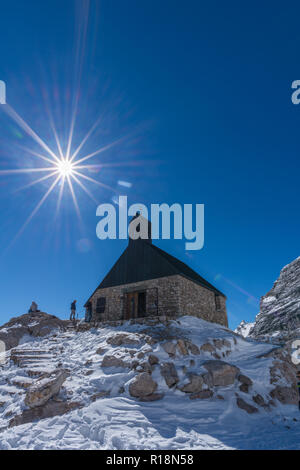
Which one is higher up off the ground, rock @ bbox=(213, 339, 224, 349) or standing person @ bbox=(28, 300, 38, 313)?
standing person @ bbox=(28, 300, 38, 313)

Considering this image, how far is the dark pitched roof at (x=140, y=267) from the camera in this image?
16953 millimetres

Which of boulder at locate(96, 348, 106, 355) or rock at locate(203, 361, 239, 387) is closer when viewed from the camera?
rock at locate(203, 361, 239, 387)

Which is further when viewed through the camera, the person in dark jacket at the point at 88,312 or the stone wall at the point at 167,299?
the person in dark jacket at the point at 88,312

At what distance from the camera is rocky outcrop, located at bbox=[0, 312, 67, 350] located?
18.0m

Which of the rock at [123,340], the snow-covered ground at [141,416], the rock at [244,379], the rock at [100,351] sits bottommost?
the snow-covered ground at [141,416]

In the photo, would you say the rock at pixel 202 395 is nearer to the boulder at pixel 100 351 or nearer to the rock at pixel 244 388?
the rock at pixel 244 388

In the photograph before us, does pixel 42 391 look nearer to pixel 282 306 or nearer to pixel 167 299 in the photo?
pixel 167 299

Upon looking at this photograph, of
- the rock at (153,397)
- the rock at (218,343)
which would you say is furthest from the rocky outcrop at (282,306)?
the rock at (153,397)

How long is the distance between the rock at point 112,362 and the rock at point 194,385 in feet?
7.76

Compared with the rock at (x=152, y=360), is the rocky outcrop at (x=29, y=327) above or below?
above

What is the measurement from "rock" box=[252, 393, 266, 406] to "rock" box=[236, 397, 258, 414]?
0.41m

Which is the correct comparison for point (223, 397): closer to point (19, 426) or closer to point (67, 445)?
point (67, 445)

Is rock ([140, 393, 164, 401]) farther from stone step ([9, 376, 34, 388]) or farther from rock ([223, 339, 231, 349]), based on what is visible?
rock ([223, 339, 231, 349])

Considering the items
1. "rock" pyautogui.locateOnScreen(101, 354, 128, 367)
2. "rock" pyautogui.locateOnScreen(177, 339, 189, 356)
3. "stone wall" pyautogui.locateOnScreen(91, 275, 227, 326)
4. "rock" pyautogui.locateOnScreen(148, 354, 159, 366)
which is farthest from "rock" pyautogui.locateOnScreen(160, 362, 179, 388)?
"stone wall" pyautogui.locateOnScreen(91, 275, 227, 326)
